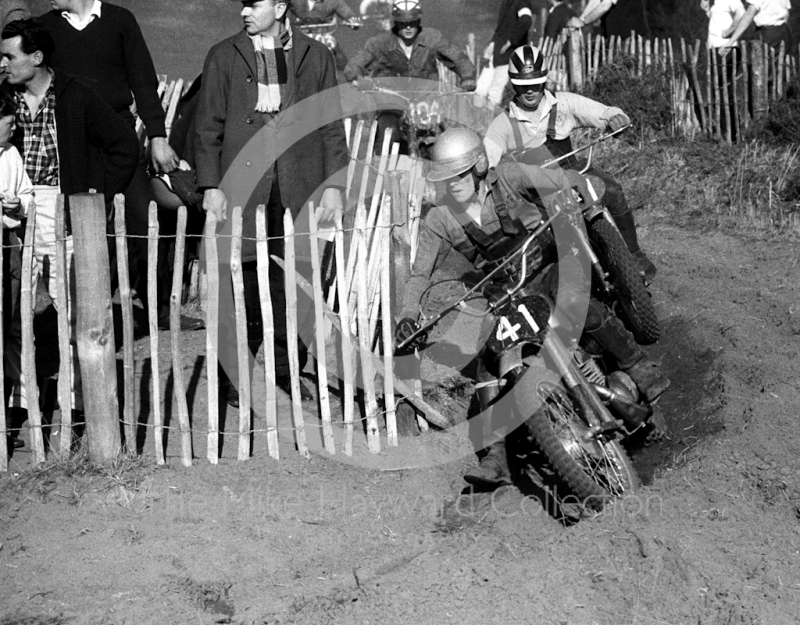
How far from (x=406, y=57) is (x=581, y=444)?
7.02 m

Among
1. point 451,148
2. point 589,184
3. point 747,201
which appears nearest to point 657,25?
point 747,201

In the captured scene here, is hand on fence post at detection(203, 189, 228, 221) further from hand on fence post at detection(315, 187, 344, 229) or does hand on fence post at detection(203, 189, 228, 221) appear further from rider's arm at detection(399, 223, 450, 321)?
rider's arm at detection(399, 223, 450, 321)

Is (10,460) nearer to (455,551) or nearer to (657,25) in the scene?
(455,551)

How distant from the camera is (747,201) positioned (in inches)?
412

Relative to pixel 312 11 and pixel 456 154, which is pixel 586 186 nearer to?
pixel 456 154

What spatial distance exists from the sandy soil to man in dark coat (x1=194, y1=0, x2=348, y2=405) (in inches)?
46.4

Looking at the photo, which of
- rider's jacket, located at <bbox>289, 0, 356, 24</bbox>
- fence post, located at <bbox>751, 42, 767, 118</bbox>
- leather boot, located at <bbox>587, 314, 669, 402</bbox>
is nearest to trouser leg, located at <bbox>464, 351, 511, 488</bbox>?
leather boot, located at <bbox>587, 314, 669, 402</bbox>

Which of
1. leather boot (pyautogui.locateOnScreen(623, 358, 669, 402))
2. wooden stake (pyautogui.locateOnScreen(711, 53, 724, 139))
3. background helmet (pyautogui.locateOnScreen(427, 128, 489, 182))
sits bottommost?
leather boot (pyautogui.locateOnScreen(623, 358, 669, 402))

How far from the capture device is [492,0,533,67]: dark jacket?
1349 centimetres

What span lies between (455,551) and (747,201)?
679 centimetres

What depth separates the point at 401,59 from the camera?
11.3m

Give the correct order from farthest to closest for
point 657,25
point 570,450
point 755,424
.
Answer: point 657,25 < point 755,424 < point 570,450

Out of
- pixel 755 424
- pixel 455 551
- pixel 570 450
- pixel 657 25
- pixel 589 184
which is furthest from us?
pixel 657 25

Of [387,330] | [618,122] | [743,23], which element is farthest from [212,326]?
[743,23]
